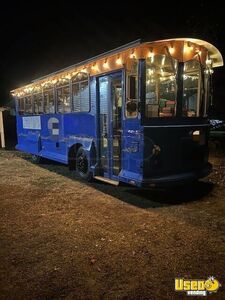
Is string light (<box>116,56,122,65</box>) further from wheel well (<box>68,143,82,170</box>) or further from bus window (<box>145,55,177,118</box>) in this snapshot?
wheel well (<box>68,143,82,170</box>)

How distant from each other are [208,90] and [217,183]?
2.70m

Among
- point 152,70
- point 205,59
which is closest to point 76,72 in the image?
point 152,70

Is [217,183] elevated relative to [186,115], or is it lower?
lower

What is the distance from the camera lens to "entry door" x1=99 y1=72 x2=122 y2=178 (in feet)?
23.3

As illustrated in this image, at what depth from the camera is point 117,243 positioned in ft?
15.1

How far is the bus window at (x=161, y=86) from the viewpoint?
612cm

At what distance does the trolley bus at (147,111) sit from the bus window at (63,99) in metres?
0.80

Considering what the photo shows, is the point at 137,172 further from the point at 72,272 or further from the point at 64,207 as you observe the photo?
the point at 72,272

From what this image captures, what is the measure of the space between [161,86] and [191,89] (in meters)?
0.81

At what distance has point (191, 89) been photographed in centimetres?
665

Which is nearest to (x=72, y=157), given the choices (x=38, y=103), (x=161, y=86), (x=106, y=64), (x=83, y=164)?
(x=83, y=164)

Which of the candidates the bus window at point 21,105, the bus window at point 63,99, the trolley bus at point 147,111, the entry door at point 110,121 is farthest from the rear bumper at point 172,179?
the bus window at point 21,105

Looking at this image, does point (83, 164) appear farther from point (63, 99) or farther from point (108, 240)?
point (108, 240)

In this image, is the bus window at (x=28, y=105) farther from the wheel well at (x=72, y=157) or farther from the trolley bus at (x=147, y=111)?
the trolley bus at (x=147, y=111)
